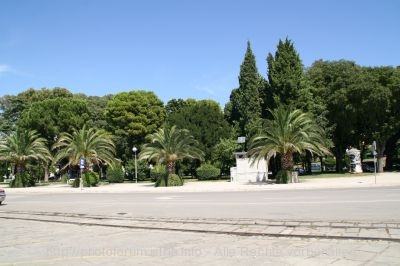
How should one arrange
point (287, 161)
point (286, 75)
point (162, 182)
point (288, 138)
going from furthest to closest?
point (286, 75) → point (162, 182) → point (287, 161) → point (288, 138)

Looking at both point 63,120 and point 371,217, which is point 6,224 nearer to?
point 371,217

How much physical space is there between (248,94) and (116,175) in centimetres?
1808

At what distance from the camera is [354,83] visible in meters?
48.1

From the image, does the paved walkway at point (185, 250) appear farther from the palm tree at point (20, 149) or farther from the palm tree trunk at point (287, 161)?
the palm tree at point (20, 149)

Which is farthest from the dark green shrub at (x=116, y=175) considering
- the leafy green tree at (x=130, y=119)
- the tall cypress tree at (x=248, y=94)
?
the tall cypress tree at (x=248, y=94)

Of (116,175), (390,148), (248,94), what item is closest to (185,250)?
(248,94)

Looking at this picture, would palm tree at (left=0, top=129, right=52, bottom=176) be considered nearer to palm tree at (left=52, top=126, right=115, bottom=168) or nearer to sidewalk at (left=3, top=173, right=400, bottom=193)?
palm tree at (left=52, top=126, right=115, bottom=168)

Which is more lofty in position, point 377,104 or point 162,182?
point 377,104

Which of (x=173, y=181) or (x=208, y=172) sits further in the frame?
(x=208, y=172)

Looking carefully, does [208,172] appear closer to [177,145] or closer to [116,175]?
[177,145]

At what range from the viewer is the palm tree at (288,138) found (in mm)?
34094

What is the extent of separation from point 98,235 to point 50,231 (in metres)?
2.19

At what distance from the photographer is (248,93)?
51969 mm

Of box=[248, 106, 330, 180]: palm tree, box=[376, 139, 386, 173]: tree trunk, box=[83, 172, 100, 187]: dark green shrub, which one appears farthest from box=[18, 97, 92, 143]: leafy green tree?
box=[376, 139, 386, 173]: tree trunk
